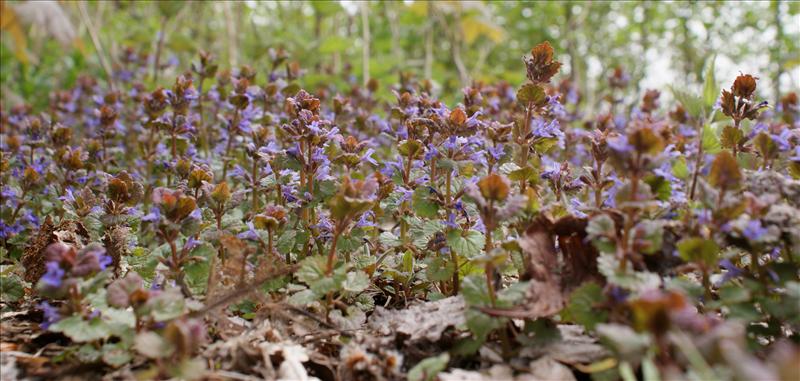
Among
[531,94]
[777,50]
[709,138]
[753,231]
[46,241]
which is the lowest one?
[753,231]

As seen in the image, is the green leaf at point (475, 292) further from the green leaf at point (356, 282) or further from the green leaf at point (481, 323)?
the green leaf at point (356, 282)

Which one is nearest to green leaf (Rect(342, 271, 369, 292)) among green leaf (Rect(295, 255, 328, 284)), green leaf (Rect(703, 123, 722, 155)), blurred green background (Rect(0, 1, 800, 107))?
green leaf (Rect(295, 255, 328, 284))

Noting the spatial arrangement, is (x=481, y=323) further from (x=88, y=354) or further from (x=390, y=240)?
(x=88, y=354)

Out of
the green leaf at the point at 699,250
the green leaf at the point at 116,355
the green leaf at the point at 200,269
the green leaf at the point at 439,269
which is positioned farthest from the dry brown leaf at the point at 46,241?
the green leaf at the point at 699,250

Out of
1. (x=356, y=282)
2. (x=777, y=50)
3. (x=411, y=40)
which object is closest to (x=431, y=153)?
(x=356, y=282)

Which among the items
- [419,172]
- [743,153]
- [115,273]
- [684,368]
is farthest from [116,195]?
[743,153]

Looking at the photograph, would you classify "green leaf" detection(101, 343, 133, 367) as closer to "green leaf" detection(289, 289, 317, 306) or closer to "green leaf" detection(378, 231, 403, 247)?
"green leaf" detection(289, 289, 317, 306)
